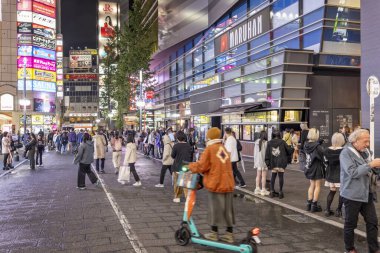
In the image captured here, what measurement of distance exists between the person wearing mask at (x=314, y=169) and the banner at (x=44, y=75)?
2144 inches

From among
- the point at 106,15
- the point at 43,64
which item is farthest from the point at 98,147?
the point at 106,15

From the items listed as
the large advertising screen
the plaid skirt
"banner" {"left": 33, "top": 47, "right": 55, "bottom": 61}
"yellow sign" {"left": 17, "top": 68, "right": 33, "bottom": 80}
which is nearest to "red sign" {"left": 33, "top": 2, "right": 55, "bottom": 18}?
"banner" {"left": 33, "top": 47, "right": 55, "bottom": 61}

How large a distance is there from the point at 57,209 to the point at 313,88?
595 inches

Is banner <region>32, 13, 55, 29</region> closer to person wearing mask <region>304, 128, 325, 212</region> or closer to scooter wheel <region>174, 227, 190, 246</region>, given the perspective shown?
person wearing mask <region>304, 128, 325, 212</region>

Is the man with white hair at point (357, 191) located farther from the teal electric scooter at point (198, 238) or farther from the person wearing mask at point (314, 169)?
the person wearing mask at point (314, 169)

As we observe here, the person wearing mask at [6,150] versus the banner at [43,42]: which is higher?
the banner at [43,42]

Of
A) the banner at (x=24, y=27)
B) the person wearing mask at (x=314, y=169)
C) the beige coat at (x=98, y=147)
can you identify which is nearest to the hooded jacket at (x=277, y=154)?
the person wearing mask at (x=314, y=169)

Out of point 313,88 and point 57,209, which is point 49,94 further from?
point 57,209

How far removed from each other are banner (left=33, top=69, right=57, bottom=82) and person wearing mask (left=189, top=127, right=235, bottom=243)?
55981mm

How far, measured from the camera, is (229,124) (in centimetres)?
2662

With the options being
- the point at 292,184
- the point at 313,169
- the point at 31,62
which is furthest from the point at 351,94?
the point at 31,62

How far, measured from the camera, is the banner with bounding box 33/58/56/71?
56.4 metres

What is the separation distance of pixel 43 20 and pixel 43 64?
6604 mm

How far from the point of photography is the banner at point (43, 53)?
185 feet
